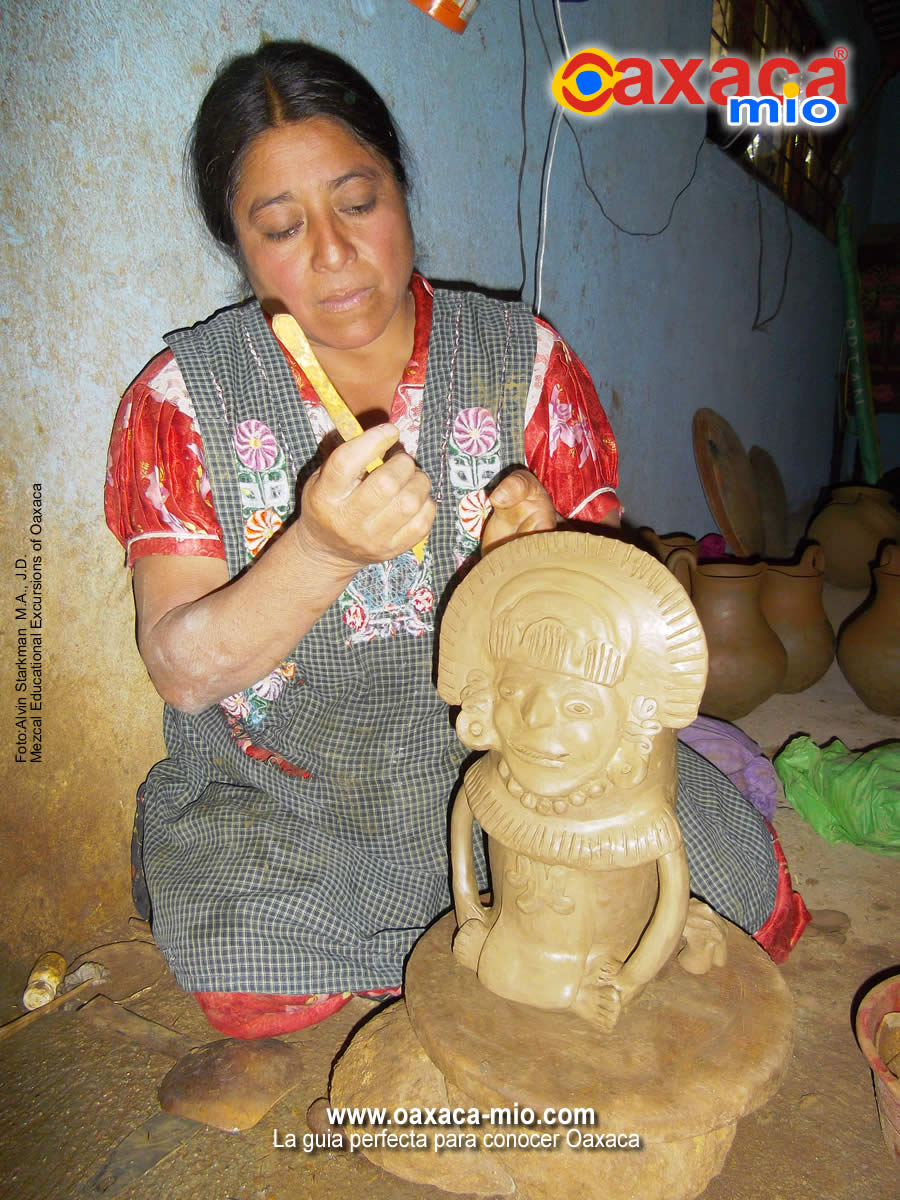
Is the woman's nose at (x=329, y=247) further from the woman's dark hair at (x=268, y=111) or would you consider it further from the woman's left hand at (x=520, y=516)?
the woman's left hand at (x=520, y=516)

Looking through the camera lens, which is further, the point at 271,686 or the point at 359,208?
the point at 271,686

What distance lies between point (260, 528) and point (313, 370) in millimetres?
540

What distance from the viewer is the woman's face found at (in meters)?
1.41

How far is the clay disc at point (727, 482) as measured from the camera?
4316 millimetres

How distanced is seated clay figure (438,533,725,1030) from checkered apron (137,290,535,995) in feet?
1.04

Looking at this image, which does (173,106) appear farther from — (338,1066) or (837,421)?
(837,421)

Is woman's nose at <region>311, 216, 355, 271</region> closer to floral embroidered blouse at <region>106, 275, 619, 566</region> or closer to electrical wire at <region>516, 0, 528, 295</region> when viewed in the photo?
floral embroidered blouse at <region>106, 275, 619, 566</region>

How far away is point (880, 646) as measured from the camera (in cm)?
302

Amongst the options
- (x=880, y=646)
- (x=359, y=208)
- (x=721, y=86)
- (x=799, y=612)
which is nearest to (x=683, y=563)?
(x=799, y=612)

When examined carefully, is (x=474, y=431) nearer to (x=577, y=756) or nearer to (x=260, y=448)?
(x=260, y=448)

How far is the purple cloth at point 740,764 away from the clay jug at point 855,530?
8.33 ft

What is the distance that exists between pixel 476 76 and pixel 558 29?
59cm

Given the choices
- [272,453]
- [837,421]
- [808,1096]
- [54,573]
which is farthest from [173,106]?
[837,421]

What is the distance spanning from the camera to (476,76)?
7.95 feet
